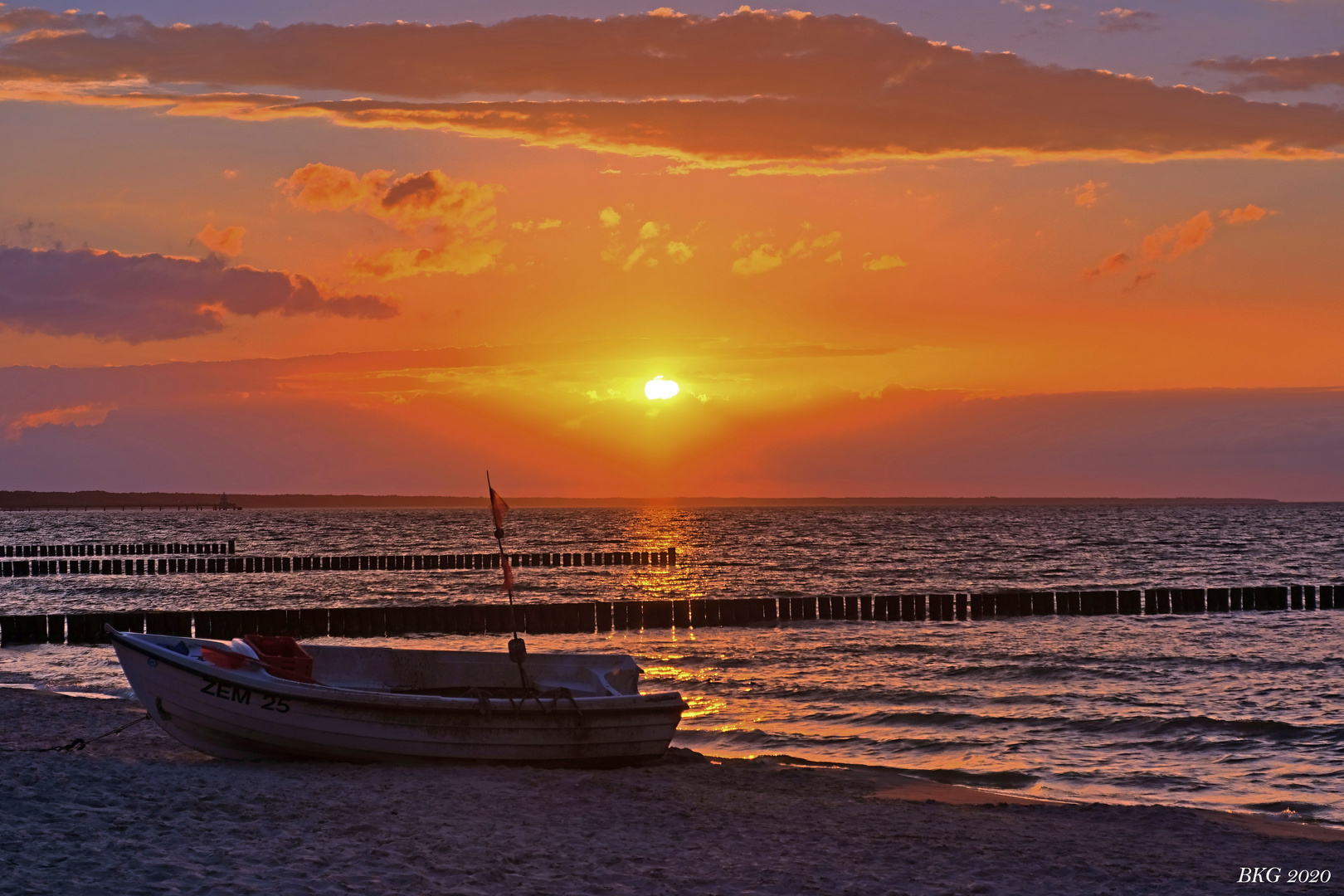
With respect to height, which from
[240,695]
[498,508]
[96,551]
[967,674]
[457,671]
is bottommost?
[967,674]

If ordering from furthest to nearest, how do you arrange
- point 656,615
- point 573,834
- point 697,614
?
point 697,614 → point 656,615 → point 573,834

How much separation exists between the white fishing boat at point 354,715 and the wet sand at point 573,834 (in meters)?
0.29

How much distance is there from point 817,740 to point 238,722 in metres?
8.85

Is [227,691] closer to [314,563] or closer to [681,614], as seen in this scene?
[681,614]

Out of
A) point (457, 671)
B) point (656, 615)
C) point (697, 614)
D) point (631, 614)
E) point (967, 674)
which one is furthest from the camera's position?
point (697, 614)

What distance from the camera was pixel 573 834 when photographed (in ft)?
38.2

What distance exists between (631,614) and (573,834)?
2599cm

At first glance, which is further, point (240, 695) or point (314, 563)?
point (314, 563)

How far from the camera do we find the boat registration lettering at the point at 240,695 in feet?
47.6

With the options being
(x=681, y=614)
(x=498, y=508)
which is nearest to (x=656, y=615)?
(x=681, y=614)

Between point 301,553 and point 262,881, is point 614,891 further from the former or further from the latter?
point 301,553

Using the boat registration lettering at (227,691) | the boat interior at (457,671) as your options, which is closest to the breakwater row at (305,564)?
the boat interior at (457,671)

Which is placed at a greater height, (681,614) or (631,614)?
(631,614)

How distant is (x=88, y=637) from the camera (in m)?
32.5
